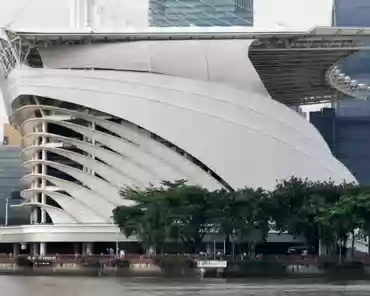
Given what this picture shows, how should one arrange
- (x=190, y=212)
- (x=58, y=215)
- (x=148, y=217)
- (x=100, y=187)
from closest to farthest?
(x=148, y=217)
(x=190, y=212)
(x=100, y=187)
(x=58, y=215)

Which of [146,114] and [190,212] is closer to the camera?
[190,212]

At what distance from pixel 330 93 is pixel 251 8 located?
42804 mm

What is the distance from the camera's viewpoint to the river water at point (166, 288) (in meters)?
56.4

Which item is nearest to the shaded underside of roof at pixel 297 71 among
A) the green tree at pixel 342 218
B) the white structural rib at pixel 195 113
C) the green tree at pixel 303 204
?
the white structural rib at pixel 195 113

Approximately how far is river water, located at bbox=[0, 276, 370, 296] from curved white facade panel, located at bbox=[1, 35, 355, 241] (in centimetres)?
2341

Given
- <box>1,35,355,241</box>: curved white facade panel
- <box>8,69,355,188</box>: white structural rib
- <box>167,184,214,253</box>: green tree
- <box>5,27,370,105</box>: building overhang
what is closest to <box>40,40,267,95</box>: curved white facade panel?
<box>1,35,355,241</box>: curved white facade panel

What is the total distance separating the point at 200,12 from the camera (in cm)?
13062

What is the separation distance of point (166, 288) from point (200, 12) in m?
73.8

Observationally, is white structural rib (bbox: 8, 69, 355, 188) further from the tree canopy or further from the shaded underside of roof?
the tree canopy

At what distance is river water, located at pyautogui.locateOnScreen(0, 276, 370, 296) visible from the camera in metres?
56.4

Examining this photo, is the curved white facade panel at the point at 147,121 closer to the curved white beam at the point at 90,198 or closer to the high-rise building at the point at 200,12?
the curved white beam at the point at 90,198

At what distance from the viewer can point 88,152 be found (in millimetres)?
96500

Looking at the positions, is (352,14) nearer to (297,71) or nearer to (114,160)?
(297,71)

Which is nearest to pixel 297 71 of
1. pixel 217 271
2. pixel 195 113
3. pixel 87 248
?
pixel 195 113
